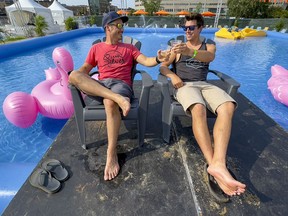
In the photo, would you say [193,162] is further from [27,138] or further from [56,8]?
[56,8]

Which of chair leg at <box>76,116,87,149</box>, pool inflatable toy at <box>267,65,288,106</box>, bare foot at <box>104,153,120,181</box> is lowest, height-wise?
pool inflatable toy at <box>267,65,288,106</box>

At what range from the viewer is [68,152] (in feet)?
6.19

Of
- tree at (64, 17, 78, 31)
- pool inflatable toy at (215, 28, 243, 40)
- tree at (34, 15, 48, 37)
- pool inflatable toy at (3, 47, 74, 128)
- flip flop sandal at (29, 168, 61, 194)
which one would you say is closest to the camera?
flip flop sandal at (29, 168, 61, 194)

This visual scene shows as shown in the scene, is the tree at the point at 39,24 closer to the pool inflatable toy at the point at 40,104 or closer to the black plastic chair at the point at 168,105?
the pool inflatable toy at the point at 40,104

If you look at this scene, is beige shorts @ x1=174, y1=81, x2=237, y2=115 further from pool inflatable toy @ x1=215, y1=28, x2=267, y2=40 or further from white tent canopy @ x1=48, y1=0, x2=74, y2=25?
white tent canopy @ x1=48, y1=0, x2=74, y2=25

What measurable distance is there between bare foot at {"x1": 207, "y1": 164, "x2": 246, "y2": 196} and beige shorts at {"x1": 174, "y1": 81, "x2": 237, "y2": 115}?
588mm

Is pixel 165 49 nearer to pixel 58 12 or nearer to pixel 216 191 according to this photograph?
pixel 216 191

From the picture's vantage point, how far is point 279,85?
153 inches

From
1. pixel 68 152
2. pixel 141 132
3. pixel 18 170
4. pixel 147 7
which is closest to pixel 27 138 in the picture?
pixel 18 170

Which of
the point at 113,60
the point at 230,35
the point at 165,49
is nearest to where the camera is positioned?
the point at 165,49

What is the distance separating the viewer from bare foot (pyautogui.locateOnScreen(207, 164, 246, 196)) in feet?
4.16

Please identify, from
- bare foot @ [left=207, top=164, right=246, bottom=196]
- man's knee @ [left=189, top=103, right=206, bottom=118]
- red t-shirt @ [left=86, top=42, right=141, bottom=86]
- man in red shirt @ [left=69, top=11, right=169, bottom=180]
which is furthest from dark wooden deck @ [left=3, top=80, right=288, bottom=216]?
red t-shirt @ [left=86, top=42, right=141, bottom=86]

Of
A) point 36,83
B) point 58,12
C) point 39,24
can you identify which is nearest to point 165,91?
point 36,83

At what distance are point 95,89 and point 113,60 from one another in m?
0.60
